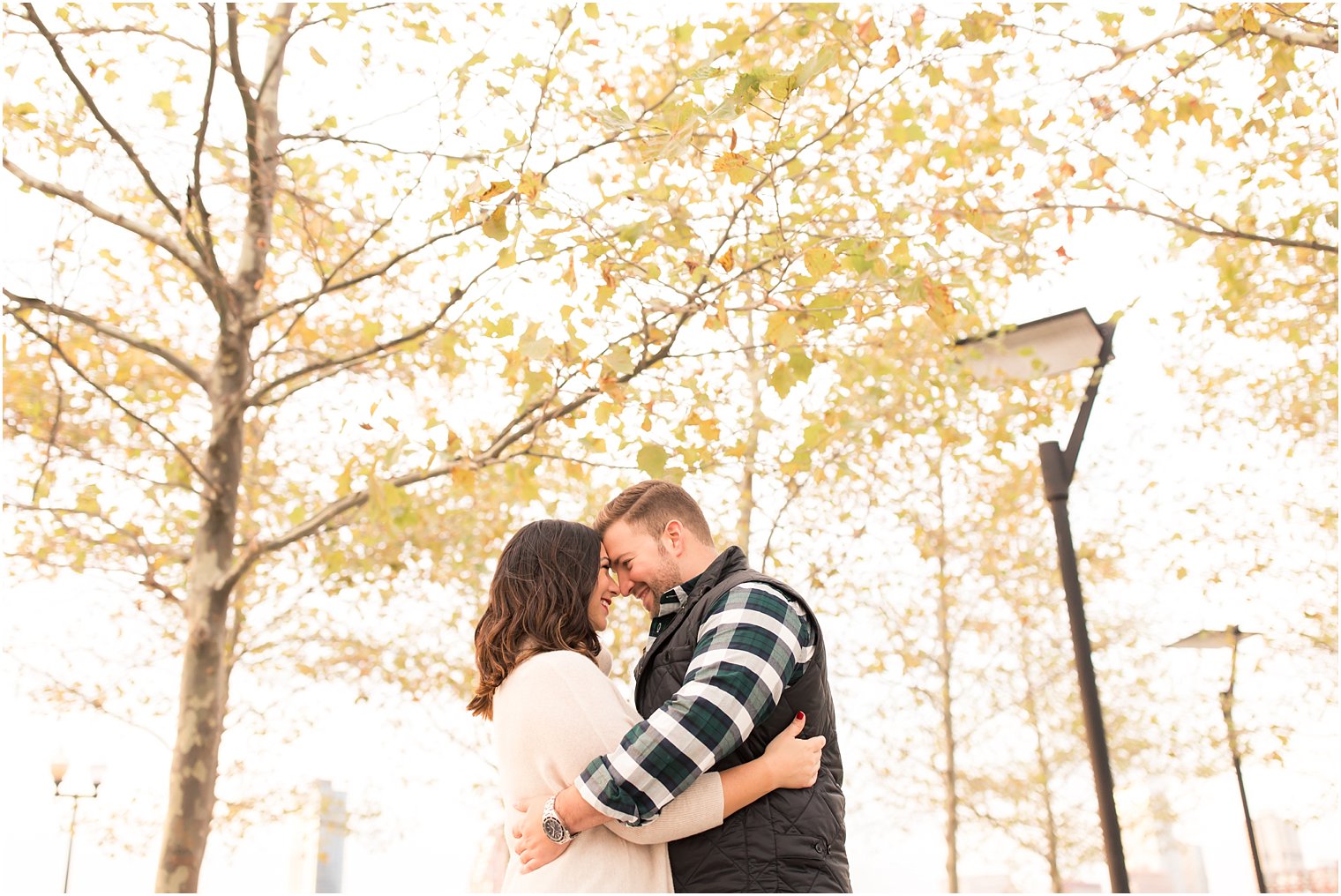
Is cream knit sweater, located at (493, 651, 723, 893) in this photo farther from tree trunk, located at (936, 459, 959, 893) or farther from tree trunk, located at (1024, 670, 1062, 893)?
tree trunk, located at (1024, 670, 1062, 893)

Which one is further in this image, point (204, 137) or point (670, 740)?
point (204, 137)

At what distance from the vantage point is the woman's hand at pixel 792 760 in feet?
9.00

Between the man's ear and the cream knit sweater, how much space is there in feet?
1.74

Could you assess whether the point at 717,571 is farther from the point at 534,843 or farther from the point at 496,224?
the point at 496,224

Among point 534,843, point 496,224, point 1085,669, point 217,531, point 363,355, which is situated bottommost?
point 534,843

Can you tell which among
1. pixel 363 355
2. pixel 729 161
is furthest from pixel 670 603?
pixel 363 355

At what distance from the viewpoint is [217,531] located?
6.75 metres

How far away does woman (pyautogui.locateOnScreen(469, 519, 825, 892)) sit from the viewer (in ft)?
8.93

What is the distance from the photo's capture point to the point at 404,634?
16.3m

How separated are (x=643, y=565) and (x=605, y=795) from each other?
90 cm

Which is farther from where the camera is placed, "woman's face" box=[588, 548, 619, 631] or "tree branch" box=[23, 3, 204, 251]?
"tree branch" box=[23, 3, 204, 251]

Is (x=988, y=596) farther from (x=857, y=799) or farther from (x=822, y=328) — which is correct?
(x=822, y=328)

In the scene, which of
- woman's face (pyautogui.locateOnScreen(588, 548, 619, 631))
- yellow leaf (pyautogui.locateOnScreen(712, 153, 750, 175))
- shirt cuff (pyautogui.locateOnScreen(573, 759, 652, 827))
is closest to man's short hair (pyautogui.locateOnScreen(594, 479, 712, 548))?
woman's face (pyautogui.locateOnScreen(588, 548, 619, 631))

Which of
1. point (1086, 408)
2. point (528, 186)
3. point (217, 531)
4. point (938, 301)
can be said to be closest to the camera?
point (528, 186)
